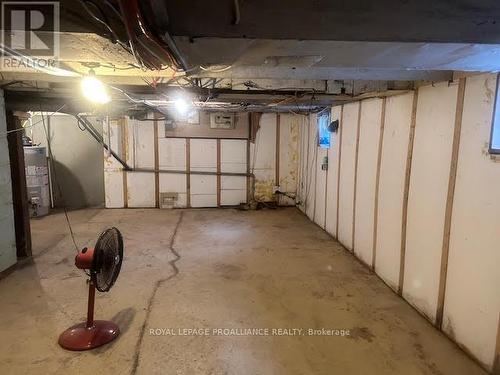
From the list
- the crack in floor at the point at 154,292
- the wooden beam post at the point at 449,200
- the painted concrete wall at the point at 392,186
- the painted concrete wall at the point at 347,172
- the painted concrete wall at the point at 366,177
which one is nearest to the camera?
the crack in floor at the point at 154,292

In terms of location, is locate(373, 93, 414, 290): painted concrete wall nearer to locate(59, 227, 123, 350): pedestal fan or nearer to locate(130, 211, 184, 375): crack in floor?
locate(130, 211, 184, 375): crack in floor

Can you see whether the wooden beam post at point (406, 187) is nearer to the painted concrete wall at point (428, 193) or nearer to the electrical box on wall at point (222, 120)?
the painted concrete wall at point (428, 193)

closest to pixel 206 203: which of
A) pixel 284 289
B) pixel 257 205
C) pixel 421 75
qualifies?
pixel 257 205

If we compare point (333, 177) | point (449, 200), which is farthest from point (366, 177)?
point (449, 200)

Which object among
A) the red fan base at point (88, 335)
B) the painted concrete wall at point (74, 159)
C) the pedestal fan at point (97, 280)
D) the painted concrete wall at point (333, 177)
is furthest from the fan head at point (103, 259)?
the painted concrete wall at point (74, 159)

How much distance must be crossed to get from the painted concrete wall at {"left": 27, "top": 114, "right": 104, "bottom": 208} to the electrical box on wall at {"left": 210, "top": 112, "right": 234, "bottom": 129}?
2130 millimetres

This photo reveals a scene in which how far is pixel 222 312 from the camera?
2.71 meters

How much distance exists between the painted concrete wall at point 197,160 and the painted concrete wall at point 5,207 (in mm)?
2991

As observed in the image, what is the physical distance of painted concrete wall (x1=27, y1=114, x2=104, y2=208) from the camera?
252 inches

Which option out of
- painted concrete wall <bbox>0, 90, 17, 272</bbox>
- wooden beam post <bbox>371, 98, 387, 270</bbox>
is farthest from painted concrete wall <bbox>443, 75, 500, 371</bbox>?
painted concrete wall <bbox>0, 90, 17, 272</bbox>

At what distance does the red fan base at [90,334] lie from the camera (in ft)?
7.28

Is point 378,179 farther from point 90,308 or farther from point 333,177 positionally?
point 90,308

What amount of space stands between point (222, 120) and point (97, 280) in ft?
14.9

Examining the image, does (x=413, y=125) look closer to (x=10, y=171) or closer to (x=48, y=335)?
(x=48, y=335)
